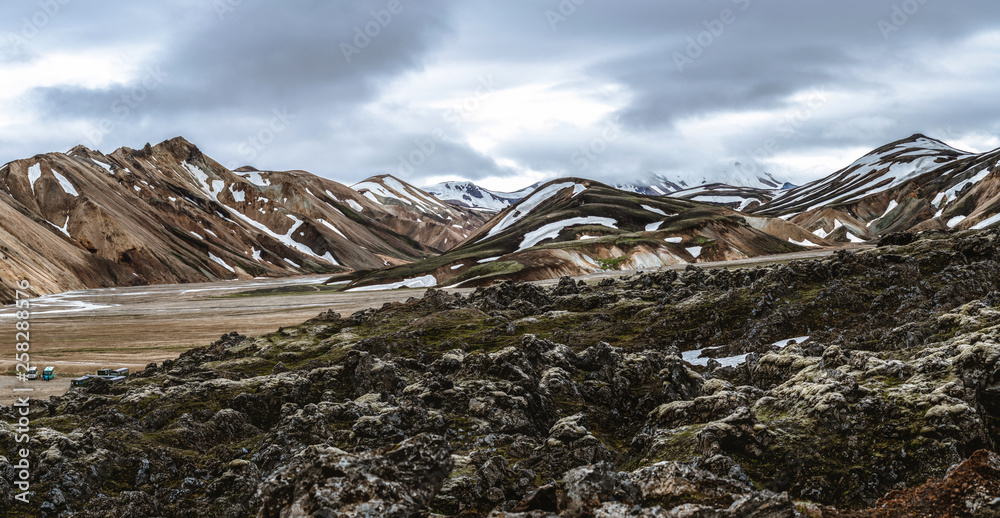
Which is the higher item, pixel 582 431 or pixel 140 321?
pixel 140 321

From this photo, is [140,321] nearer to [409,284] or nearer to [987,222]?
Result: [409,284]

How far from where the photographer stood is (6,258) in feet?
454

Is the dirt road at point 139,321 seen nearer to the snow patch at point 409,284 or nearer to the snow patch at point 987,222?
the snow patch at point 409,284

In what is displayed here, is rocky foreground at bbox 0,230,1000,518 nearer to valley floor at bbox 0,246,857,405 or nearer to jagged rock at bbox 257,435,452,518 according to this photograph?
jagged rock at bbox 257,435,452,518

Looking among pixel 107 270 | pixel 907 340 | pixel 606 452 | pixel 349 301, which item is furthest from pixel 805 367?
pixel 107 270

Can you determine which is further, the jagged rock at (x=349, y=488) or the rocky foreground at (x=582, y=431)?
the rocky foreground at (x=582, y=431)

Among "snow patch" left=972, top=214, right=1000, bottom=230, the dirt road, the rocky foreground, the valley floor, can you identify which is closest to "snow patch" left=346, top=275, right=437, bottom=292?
the valley floor

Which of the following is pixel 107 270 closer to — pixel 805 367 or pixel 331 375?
pixel 331 375

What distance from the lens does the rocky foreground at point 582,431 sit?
1292 centimetres

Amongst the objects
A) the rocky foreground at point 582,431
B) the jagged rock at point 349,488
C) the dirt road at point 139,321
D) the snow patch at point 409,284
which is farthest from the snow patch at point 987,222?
the jagged rock at point 349,488

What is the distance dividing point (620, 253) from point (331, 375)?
480 ft

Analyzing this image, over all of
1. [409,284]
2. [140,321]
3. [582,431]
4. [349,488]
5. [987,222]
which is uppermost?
[987,222]

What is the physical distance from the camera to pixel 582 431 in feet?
64.2

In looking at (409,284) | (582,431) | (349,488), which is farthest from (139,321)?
(349,488)
